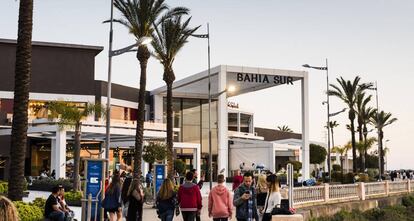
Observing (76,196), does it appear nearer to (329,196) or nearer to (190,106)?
(329,196)

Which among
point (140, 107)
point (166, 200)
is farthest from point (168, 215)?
point (140, 107)

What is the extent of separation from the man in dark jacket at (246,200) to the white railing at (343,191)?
16577 mm

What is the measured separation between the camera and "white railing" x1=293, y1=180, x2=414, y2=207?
83.0 feet

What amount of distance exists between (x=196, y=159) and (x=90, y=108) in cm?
2311

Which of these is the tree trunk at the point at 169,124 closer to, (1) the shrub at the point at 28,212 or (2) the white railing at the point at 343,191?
(2) the white railing at the point at 343,191

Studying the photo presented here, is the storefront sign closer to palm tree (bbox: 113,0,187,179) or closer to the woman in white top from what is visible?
palm tree (bbox: 113,0,187,179)

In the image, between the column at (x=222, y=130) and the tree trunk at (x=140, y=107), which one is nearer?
the tree trunk at (x=140, y=107)

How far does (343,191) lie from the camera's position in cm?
3008

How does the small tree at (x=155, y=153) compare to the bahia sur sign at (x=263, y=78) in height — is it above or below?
below

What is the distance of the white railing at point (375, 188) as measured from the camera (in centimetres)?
3373

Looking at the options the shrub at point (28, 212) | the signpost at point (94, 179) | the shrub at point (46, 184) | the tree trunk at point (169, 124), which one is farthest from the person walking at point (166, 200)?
the shrub at point (46, 184)

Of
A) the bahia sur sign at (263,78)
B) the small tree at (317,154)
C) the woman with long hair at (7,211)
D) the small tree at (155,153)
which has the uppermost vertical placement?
Result: the bahia sur sign at (263,78)

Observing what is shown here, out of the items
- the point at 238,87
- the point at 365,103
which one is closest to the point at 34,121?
the point at 238,87

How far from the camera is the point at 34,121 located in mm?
43625
